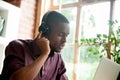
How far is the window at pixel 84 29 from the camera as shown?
107 inches

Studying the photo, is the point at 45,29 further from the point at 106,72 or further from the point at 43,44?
the point at 106,72

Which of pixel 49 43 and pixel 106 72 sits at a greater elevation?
pixel 49 43

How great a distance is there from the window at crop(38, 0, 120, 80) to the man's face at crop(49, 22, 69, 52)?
125cm

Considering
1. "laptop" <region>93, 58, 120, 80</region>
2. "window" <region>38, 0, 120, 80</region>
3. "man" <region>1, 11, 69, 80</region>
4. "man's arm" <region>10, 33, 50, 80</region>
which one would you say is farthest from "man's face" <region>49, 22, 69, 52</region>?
"window" <region>38, 0, 120, 80</region>

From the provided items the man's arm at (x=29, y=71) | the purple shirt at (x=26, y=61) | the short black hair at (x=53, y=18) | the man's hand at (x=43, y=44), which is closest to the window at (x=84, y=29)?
the purple shirt at (x=26, y=61)

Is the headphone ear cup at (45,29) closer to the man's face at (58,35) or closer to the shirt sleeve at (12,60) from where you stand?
the man's face at (58,35)

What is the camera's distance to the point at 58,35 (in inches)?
58.7

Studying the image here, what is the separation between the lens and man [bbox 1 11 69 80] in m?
1.31

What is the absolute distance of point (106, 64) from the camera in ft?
4.09

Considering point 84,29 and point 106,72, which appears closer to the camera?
point 106,72

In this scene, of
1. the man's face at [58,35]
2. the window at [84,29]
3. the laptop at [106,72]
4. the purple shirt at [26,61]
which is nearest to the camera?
the laptop at [106,72]

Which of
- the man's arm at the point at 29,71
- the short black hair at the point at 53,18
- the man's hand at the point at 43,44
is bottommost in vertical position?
the man's arm at the point at 29,71

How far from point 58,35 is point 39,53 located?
6.9 inches

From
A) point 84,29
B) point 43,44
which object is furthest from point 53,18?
point 84,29
